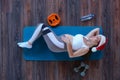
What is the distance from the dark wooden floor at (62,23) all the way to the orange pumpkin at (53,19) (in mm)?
47

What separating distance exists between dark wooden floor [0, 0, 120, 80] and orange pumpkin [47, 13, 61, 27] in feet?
0.16

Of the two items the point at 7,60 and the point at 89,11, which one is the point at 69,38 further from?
the point at 7,60

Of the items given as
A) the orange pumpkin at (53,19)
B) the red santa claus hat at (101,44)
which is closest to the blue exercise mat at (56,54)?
the orange pumpkin at (53,19)

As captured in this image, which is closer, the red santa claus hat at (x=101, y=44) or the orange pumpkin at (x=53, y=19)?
the red santa claus hat at (x=101, y=44)

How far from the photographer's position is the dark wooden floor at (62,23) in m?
2.42

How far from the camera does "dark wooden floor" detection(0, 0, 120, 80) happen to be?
242 centimetres

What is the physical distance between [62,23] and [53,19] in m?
0.09

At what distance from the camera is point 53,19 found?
2410 millimetres

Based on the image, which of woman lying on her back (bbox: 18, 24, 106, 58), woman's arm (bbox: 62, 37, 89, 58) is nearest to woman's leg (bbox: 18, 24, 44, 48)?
woman lying on her back (bbox: 18, 24, 106, 58)

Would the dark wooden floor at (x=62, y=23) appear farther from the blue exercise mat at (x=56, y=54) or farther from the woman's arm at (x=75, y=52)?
the woman's arm at (x=75, y=52)

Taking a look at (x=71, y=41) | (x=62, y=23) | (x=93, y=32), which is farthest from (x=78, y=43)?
(x=62, y=23)

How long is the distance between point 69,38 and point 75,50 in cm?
11

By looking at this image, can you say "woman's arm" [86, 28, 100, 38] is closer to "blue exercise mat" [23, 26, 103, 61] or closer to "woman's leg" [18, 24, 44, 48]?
"blue exercise mat" [23, 26, 103, 61]

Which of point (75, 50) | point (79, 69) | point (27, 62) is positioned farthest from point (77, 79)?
point (27, 62)
